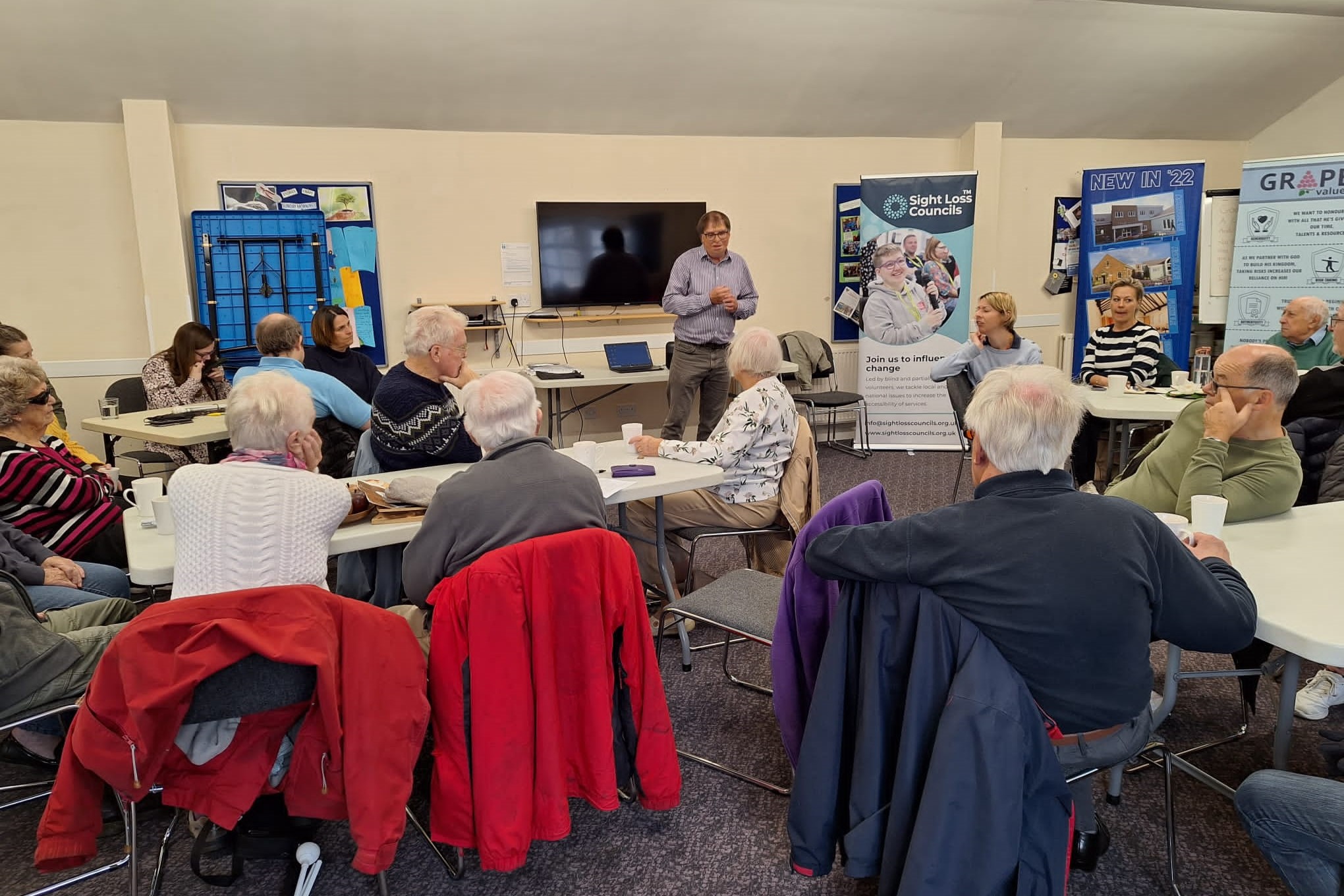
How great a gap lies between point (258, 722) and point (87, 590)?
1.25m

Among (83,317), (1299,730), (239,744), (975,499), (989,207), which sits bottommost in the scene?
(1299,730)

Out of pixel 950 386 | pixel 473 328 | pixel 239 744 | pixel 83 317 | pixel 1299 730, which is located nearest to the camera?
pixel 239 744

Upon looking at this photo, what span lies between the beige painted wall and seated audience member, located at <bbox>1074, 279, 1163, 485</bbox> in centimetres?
372

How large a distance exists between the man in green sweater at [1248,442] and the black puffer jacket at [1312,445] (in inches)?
33.5

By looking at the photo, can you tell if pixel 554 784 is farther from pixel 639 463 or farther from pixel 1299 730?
pixel 1299 730

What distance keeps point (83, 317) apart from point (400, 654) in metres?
5.03

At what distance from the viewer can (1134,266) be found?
6699 mm

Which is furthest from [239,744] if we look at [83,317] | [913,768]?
[83,317]

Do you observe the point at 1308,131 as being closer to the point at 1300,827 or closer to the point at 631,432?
the point at 631,432

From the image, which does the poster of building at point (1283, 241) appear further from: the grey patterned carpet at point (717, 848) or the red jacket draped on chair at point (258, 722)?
the red jacket draped on chair at point (258, 722)

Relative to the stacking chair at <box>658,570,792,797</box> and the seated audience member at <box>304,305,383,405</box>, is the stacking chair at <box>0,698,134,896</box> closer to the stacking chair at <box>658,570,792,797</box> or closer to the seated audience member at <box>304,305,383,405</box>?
the stacking chair at <box>658,570,792,797</box>

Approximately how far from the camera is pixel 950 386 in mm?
4324

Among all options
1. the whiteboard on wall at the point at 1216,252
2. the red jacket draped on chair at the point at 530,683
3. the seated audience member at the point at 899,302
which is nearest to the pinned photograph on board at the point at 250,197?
the seated audience member at the point at 899,302

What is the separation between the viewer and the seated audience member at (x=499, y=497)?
1913 millimetres
